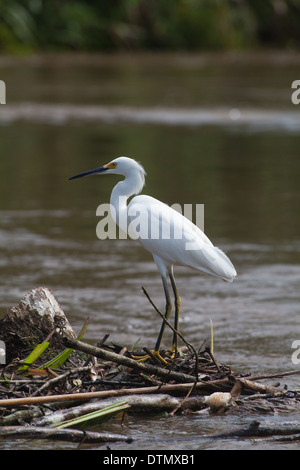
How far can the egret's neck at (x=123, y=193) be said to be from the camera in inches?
271

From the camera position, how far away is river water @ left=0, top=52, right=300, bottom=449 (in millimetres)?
8352

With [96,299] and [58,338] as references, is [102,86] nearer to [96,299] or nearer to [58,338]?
[96,299]

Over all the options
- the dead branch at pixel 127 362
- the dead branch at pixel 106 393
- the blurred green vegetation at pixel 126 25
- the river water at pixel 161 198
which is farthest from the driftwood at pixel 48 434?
the blurred green vegetation at pixel 126 25

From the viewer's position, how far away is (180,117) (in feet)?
75.7

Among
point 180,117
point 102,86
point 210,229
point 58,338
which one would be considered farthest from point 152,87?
point 58,338

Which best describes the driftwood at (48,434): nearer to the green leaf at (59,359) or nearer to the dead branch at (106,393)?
the dead branch at (106,393)

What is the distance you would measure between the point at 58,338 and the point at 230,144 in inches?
552

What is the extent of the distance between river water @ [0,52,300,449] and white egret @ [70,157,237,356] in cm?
106

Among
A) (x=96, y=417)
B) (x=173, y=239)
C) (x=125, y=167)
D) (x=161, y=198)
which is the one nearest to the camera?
(x=96, y=417)

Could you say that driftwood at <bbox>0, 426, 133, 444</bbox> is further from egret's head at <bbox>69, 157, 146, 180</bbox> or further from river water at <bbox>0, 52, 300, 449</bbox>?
egret's head at <bbox>69, 157, 146, 180</bbox>

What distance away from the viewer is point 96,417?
549 cm

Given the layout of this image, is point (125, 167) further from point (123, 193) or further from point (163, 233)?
point (163, 233)

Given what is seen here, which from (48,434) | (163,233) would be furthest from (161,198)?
(48,434)

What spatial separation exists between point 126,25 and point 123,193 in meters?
36.0
